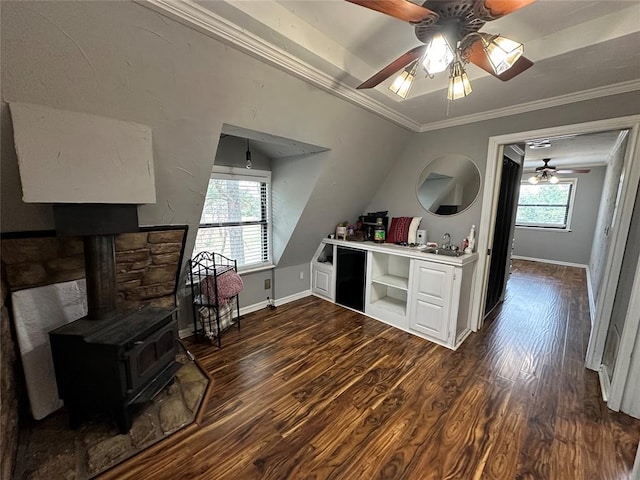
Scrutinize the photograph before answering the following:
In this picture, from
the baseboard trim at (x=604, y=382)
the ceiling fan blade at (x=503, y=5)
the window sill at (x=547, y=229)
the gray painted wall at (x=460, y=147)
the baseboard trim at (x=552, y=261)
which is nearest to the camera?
the ceiling fan blade at (x=503, y=5)

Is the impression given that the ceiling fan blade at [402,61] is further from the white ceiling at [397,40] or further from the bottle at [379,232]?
the bottle at [379,232]

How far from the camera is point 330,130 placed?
7.87ft

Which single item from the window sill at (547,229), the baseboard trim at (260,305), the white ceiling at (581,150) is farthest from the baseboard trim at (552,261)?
the baseboard trim at (260,305)

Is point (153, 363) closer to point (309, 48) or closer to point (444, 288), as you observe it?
point (309, 48)

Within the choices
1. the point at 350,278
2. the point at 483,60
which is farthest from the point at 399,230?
the point at 483,60

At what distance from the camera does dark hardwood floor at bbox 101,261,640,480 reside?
58.2 inches

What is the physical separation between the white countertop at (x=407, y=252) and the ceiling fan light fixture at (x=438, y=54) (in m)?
1.83

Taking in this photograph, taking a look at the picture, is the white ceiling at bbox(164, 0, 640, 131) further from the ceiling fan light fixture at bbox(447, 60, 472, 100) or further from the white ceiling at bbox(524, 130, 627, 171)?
the white ceiling at bbox(524, 130, 627, 171)

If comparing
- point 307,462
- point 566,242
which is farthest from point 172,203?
point 566,242

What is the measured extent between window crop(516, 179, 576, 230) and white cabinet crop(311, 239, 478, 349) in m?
4.84

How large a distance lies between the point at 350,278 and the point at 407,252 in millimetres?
1037

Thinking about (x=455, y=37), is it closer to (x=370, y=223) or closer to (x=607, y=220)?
(x=370, y=223)

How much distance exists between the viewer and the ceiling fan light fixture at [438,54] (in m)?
1.12

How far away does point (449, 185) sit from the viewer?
10.1 ft
